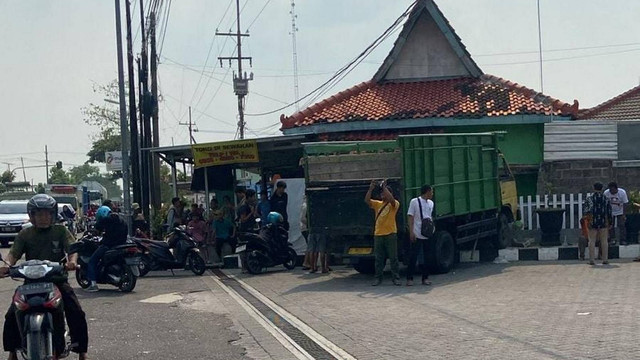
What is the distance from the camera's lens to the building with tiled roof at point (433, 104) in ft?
81.8

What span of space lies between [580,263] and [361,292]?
18.1 feet

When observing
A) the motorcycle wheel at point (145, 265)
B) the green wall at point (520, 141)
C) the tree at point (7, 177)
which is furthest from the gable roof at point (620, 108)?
the tree at point (7, 177)

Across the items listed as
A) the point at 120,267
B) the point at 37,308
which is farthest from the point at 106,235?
the point at 37,308

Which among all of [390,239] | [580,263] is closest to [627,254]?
[580,263]

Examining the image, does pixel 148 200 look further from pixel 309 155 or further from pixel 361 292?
pixel 361 292

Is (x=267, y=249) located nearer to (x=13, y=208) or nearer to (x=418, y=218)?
(x=418, y=218)

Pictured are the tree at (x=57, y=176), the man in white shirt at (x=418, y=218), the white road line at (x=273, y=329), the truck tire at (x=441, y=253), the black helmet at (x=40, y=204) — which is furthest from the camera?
the tree at (x=57, y=176)

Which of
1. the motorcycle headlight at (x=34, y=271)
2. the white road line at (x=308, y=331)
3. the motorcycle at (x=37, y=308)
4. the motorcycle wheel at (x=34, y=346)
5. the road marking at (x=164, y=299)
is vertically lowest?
the road marking at (x=164, y=299)

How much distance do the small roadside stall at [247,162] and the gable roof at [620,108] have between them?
13751 mm

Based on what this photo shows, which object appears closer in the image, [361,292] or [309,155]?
[361,292]

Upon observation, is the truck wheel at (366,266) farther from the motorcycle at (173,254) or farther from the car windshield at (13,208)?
the car windshield at (13,208)

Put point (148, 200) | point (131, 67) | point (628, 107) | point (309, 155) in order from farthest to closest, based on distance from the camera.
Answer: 1. point (628, 107)
2. point (148, 200)
3. point (131, 67)
4. point (309, 155)

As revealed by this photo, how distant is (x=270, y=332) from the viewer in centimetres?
1152

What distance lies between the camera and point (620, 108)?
3750 cm
